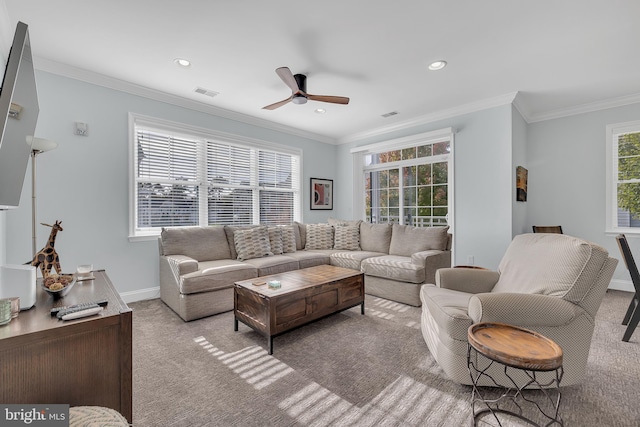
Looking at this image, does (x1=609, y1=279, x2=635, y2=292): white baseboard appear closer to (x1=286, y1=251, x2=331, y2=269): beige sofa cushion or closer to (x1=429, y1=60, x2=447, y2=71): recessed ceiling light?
(x1=429, y1=60, x2=447, y2=71): recessed ceiling light

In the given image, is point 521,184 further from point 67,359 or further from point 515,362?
point 67,359

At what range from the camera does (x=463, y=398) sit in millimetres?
1673

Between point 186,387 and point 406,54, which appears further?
point 406,54

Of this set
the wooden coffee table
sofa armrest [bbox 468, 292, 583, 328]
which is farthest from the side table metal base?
the wooden coffee table

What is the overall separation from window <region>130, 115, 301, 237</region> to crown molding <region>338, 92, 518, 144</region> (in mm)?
1443

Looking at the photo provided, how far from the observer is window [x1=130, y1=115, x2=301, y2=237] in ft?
11.9

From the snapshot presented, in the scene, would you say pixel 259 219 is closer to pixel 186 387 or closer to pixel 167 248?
pixel 167 248

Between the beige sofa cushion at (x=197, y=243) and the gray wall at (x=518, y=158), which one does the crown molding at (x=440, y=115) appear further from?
the beige sofa cushion at (x=197, y=243)

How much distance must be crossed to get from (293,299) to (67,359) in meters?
1.53

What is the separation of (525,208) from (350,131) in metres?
3.27

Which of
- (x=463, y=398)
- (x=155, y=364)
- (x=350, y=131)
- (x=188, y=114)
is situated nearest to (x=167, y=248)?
(x=155, y=364)

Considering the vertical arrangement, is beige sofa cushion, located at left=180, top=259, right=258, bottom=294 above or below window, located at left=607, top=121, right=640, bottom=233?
below

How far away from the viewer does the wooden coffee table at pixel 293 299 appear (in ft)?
7.46

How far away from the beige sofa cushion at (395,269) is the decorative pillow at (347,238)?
0.76m
